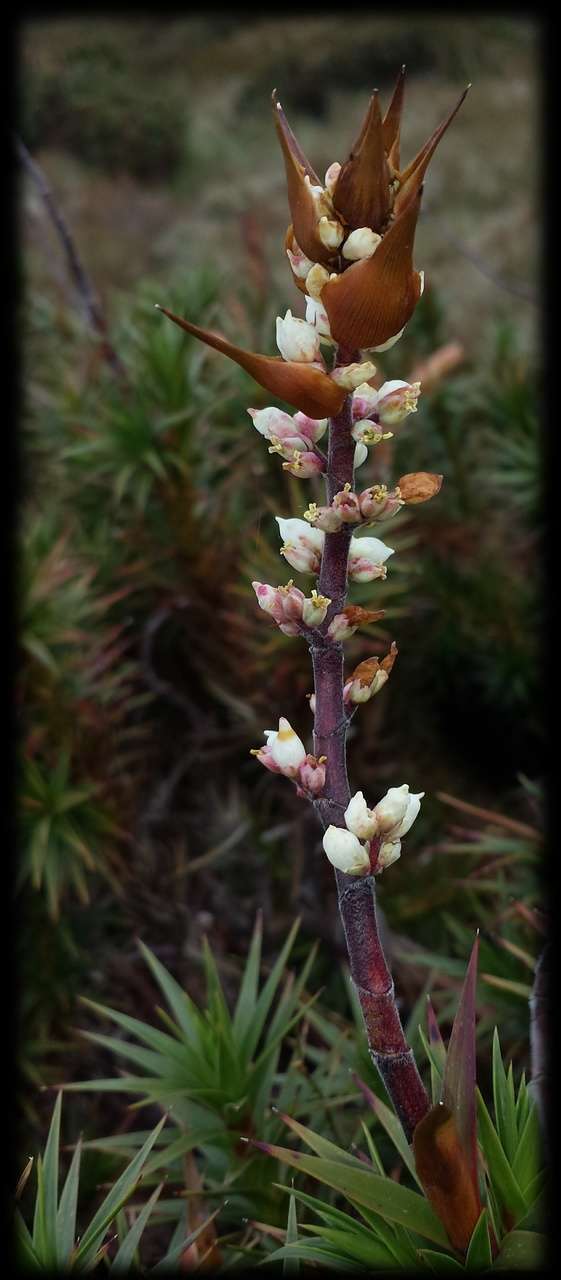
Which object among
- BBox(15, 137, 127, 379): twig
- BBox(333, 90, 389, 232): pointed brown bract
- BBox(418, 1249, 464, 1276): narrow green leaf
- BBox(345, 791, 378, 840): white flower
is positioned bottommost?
BBox(418, 1249, 464, 1276): narrow green leaf

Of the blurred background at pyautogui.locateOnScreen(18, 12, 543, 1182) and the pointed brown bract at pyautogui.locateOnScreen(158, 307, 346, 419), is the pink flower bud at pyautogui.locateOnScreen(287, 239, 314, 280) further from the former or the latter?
the blurred background at pyautogui.locateOnScreen(18, 12, 543, 1182)

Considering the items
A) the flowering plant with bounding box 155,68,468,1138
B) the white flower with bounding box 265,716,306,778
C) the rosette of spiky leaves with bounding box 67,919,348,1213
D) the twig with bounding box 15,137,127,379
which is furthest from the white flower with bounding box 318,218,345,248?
the twig with bounding box 15,137,127,379

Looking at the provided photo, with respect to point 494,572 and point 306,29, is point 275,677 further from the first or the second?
point 306,29

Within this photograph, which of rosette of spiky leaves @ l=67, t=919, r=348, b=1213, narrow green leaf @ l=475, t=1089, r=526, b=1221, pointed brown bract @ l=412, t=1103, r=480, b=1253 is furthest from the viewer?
rosette of spiky leaves @ l=67, t=919, r=348, b=1213

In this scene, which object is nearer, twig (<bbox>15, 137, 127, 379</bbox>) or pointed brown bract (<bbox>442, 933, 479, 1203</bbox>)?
pointed brown bract (<bbox>442, 933, 479, 1203</bbox>)

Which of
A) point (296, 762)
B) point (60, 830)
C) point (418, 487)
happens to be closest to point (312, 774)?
point (296, 762)

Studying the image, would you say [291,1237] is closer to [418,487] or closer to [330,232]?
[418,487]

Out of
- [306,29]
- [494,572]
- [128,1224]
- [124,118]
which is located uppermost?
[306,29]

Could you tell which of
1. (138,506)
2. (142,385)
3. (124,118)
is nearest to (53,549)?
(138,506)
